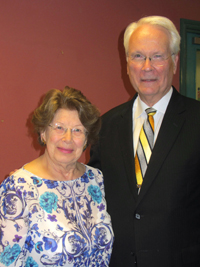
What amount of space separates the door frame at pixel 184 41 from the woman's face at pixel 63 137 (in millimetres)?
1955

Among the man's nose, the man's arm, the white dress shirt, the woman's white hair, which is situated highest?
the woman's white hair

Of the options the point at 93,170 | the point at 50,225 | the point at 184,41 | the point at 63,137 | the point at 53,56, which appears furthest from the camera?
the point at 184,41

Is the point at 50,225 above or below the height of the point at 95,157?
below

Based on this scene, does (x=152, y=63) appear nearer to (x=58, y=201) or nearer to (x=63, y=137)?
(x=63, y=137)

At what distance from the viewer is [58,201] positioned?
1.42 m

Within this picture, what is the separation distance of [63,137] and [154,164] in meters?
0.48

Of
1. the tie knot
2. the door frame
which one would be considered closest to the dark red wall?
the door frame

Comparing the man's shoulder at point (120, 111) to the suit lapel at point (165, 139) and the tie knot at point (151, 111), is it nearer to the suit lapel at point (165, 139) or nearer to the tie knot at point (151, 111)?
the tie knot at point (151, 111)

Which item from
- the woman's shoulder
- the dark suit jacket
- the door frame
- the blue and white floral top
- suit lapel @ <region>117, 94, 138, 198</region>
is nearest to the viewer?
the blue and white floral top

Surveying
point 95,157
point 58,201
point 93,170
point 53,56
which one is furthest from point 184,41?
point 58,201

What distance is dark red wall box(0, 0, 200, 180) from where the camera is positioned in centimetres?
224

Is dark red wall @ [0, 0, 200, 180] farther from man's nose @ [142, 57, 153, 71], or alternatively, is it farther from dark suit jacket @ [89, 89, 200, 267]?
dark suit jacket @ [89, 89, 200, 267]

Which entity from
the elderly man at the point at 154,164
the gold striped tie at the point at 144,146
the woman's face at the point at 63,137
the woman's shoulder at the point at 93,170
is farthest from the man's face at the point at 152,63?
the woman's shoulder at the point at 93,170

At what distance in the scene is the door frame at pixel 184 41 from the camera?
300 cm
